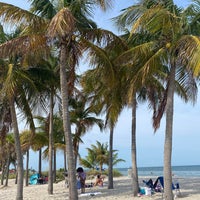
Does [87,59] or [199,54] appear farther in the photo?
[87,59]

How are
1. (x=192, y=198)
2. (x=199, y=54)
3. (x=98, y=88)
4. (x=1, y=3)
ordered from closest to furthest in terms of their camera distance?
(x=199, y=54) < (x=1, y=3) < (x=192, y=198) < (x=98, y=88)

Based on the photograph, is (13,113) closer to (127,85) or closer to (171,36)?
(127,85)

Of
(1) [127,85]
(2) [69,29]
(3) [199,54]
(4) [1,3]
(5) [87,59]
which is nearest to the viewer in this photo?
(3) [199,54]

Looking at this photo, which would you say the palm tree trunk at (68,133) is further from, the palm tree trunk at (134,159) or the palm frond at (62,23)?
the palm tree trunk at (134,159)

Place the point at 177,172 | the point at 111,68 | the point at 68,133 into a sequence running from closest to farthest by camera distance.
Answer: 1. the point at 68,133
2. the point at 111,68
3. the point at 177,172

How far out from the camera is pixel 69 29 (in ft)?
36.0

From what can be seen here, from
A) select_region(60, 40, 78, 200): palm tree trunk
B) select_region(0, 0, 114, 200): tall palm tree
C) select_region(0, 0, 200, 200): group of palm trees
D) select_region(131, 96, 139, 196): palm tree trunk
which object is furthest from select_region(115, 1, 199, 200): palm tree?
select_region(131, 96, 139, 196): palm tree trunk

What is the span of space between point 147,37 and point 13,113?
605 cm

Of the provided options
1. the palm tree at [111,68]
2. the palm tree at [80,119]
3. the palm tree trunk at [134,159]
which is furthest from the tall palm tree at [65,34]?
the palm tree at [80,119]

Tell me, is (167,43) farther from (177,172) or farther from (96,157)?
(177,172)

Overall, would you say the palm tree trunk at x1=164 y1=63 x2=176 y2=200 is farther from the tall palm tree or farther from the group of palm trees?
the tall palm tree

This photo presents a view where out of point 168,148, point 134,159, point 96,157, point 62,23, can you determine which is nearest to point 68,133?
point 168,148

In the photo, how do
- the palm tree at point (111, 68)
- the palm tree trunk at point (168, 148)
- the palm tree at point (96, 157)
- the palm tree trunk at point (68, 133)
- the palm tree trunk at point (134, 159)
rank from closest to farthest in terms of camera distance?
the palm tree trunk at point (68, 133)
the palm tree trunk at point (168, 148)
the palm tree at point (111, 68)
the palm tree trunk at point (134, 159)
the palm tree at point (96, 157)

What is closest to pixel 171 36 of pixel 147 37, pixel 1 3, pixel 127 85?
pixel 147 37
